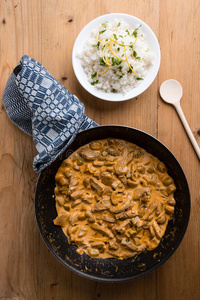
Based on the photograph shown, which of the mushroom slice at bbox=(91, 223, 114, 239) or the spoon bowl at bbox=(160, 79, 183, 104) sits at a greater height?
the spoon bowl at bbox=(160, 79, 183, 104)

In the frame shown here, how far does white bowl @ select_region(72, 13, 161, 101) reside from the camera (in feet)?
7.36

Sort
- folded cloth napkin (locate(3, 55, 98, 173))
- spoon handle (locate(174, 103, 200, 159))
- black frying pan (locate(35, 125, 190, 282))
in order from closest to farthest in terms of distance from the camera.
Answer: folded cloth napkin (locate(3, 55, 98, 173))
black frying pan (locate(35, 125, 190, 282))
spoon handle (locate(174, 103, 200, 159))

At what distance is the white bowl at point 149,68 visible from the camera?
2.24m

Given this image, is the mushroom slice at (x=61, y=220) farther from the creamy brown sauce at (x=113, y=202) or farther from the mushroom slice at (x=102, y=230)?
the mushroom slice at (x=102, y=230)

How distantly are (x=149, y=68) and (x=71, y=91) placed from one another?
2.10 feet

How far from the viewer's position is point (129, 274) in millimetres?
2229

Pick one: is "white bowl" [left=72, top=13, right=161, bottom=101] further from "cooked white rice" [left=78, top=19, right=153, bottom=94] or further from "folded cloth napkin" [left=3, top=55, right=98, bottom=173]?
"folded cloth napkin" [left=3, top=55, right=98, bottom=173]

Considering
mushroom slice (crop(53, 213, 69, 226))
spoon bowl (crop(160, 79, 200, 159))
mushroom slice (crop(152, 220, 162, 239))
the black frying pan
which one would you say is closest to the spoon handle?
spoon bowl (crop(160, 79, 200, 159))

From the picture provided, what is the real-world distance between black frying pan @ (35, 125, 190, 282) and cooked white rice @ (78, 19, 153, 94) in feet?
1.25

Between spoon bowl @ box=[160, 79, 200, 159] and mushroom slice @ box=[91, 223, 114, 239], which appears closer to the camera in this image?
mushroom slice @ box=[91, 223, 114, 239]

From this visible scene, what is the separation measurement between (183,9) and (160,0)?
20 cm

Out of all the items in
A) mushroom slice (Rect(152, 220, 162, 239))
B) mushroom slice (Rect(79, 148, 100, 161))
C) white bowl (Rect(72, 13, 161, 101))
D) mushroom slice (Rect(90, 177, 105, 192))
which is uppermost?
white bowl (Rect(72, 13, 161, 101))

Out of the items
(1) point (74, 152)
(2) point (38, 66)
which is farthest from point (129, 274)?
(2) point (38, 66)

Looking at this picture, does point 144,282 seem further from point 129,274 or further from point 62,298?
point 62,298
